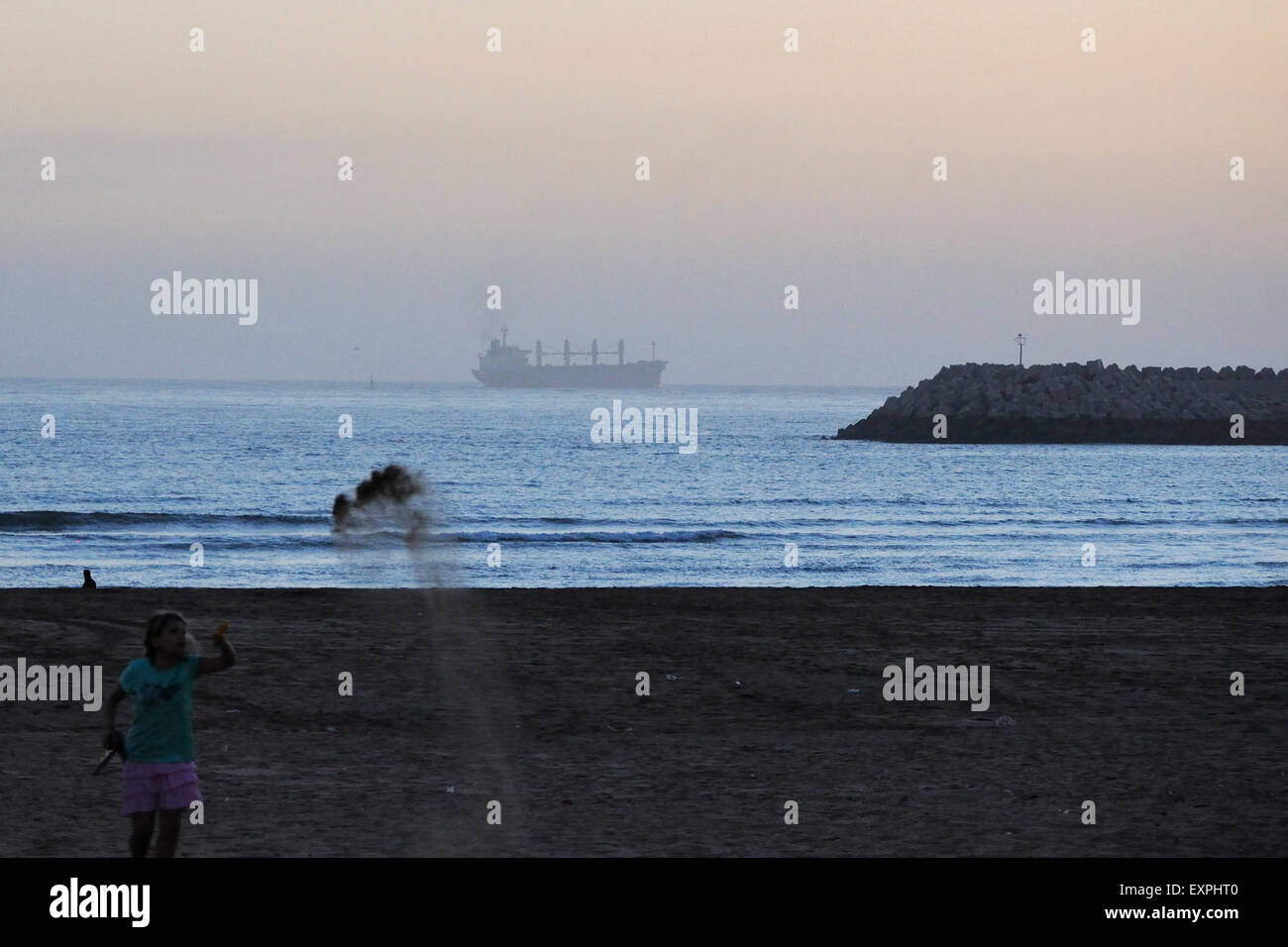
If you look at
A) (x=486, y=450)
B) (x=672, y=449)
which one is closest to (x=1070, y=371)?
(x=672, y=449)

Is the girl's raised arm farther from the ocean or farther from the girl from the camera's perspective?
the ocean

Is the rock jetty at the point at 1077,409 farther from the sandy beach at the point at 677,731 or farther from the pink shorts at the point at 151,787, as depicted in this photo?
the pink shorts at the point at 151,787

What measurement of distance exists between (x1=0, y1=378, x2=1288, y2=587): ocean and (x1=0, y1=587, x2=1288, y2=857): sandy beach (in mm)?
1682

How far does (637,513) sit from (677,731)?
41.6 metres

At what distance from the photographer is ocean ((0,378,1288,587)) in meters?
33.0

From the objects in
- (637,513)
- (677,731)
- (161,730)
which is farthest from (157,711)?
(637,513)

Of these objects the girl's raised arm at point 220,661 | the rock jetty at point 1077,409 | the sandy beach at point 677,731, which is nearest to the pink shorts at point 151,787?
the girl's raised arm at point 220,661

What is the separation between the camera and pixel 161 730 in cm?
727

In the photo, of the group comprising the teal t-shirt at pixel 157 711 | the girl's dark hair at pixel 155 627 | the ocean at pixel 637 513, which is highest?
the girl's dark hair at pixel 155 627

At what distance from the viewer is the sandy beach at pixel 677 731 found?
920 cm

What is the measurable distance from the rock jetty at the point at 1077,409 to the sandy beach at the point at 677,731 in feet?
262

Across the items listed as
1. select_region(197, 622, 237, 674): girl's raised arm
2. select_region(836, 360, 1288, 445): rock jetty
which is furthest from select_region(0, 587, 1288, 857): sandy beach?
select_region(836, 360, 1288, 445): rock jetty
